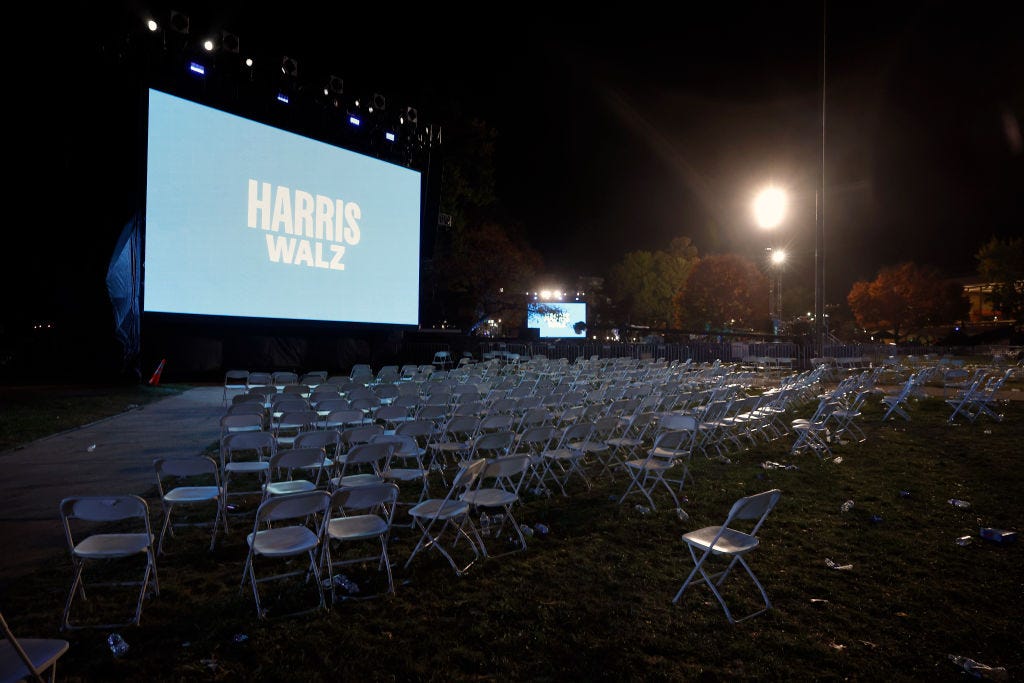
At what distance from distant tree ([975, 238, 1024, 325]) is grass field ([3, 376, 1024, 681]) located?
1483 inches

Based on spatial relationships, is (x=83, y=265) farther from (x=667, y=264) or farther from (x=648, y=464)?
(x=667, y=264)

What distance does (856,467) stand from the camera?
248 inches

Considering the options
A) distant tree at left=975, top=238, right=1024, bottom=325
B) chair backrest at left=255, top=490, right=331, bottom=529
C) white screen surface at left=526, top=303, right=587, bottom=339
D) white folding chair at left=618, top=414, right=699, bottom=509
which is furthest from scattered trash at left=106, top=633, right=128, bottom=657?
distant tree at left=975, top=238, right=1024, bottom=325

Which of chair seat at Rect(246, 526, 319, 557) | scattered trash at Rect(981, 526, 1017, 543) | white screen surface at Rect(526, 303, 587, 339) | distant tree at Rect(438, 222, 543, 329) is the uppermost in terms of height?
distant tree at Rect(438, 222, 543, 329)

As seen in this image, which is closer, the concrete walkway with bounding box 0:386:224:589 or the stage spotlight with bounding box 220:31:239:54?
the concrete walkway with bounding box 0:386:224:589

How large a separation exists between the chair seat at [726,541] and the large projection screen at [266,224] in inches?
436

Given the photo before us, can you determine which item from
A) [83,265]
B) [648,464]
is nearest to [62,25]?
[83,265]

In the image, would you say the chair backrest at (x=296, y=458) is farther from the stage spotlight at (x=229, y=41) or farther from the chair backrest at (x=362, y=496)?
the stage spotlight at (x=229, y=41)

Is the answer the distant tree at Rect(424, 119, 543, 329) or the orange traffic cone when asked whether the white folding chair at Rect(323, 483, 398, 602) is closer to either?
the orange traffic cone

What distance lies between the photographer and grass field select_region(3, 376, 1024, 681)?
2.50 m

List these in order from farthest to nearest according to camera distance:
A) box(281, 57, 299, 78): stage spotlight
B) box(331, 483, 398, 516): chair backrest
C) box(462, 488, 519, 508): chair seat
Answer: box(281, 57, 299, 78): stage spotlight < box(462, 488, 519, 508): chair seat < box(331, 483, 398, 516): chair backrest

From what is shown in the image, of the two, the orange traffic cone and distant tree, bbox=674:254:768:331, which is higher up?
distant tree, bbox=674:254:768:331

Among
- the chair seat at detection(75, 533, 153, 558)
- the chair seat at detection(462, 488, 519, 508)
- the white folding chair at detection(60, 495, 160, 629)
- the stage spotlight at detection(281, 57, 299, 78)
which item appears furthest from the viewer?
the stage spotlight at detection(281, 57, 299, 78)

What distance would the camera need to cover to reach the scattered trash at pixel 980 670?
7.97 feet
